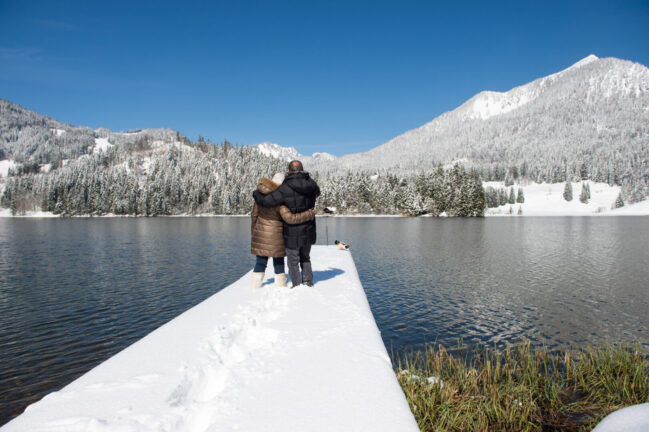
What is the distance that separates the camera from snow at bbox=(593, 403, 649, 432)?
3.49 m

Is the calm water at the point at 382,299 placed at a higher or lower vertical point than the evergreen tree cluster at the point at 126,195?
lower

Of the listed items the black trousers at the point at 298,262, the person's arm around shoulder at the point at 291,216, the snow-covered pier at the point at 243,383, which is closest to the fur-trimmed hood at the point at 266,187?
the person's arm around shoulder at the point at 291,216

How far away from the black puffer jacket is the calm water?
4320mm

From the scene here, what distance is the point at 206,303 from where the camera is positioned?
27.0 ft

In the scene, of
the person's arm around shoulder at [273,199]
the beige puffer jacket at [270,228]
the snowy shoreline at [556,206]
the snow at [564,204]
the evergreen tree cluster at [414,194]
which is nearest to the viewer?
the person's arm around shoulder at [273,199]

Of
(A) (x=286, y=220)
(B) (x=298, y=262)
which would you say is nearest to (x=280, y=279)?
(B) (x=298, y=262)

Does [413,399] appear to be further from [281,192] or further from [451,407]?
[281,192]

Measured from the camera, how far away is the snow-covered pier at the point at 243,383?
10.5ft

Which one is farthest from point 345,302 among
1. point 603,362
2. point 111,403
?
point 603,362

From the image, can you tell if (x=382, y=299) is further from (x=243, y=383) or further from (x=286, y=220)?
(x=243, y=383)

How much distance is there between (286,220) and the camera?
27.4 feet

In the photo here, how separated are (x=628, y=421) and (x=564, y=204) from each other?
529ft

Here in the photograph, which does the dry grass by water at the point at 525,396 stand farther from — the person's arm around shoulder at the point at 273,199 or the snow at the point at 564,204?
the snow at the point at 564,204

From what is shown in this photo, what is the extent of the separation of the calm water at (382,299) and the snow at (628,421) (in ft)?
20.4
